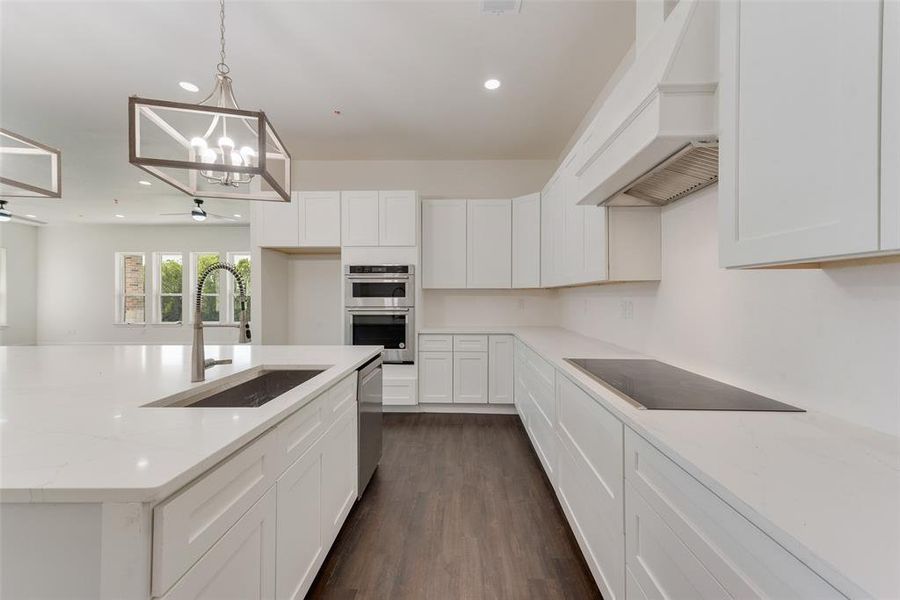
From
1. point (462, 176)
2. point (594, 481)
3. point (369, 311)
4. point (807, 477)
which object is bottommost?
point (594, 481)

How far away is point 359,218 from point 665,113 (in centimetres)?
323

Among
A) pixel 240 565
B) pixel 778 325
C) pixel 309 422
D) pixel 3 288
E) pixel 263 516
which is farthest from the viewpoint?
pixel 3 288

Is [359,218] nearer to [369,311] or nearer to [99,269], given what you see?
[369,311]

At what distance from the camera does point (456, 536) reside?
1.81 m

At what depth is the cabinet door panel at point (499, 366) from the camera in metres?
3.71

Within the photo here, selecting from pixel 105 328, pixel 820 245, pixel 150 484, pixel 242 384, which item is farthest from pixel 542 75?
pixel 105 328

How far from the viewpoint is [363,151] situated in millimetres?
3980

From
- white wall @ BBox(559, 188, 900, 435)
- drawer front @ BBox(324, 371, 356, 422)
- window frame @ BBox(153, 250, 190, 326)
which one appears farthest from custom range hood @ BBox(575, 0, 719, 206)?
window frame @ BBox(153, 250, 190, 326)

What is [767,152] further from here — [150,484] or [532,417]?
[532,417]

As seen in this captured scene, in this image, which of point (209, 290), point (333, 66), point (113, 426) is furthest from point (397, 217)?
point (209, 290)

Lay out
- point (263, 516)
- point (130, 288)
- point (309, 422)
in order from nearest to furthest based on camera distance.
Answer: point (263, 516) < point (309, 422) < point (130, 288)

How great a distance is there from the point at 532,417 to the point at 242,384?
207cm

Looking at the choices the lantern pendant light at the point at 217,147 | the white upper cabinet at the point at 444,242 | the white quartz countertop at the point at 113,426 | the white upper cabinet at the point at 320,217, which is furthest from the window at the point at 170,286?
the lantern pendant light at the point at 217,147

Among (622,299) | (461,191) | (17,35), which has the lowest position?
(622,299)
